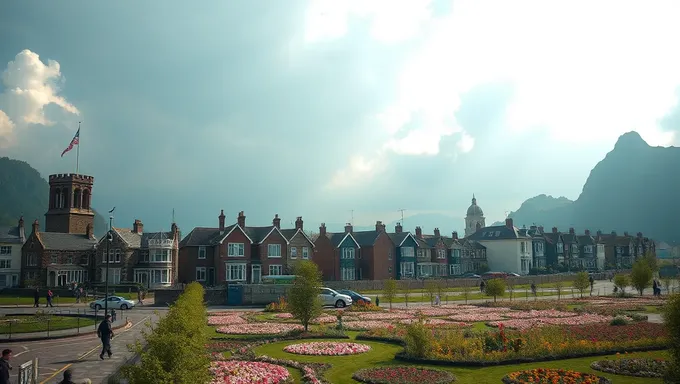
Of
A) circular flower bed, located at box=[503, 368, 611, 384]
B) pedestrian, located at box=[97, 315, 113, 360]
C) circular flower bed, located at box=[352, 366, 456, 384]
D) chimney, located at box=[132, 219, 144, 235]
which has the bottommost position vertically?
circular flower bed, located at box=[352, 366, 456, 384]

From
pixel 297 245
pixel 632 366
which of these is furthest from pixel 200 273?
pixel 632 366

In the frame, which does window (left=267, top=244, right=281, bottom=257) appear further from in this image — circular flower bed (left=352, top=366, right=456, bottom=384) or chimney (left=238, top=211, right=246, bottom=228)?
circular flower bed (left=352, top=366, right=456, bottom=384)

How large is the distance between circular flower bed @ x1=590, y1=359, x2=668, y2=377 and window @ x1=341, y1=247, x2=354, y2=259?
69213 mm

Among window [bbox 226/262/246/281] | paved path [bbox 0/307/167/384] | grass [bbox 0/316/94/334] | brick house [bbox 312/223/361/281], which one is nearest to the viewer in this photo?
paved path [bbox 0/307/167/384]

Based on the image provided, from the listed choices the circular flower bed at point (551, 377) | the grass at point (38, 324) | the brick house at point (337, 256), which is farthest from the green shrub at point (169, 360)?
the brick house at point (337, 256)

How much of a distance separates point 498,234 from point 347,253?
4447 cm

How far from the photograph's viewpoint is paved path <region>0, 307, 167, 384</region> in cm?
2056

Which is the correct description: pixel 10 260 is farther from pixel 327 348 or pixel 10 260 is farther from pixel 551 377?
pixel 551 377

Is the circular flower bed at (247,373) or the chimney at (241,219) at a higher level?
the chimney at (241,219)

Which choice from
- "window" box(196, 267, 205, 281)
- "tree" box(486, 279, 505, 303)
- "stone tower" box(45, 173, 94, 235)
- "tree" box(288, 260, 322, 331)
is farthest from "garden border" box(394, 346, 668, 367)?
"stone tower" box(45, 173, 94, 235)

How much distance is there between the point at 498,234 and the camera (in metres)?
118

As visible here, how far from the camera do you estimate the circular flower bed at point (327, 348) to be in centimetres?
2341

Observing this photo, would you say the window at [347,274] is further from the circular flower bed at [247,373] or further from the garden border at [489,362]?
the circular flower bed at [247,373]

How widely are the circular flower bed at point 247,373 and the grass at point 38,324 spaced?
18063 millimetres
